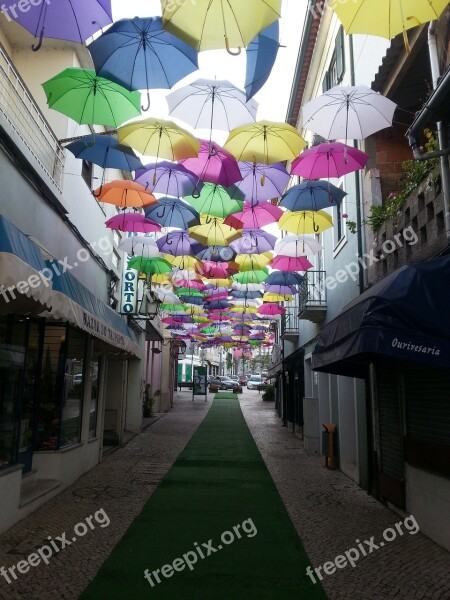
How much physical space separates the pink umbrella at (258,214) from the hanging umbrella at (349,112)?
10.1 ft

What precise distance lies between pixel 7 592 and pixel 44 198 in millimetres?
6052

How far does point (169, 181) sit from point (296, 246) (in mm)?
4065

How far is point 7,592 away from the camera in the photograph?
15.2ft

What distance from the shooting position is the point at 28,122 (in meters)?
8.34

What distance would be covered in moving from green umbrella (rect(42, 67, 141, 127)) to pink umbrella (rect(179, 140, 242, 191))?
1.28 m

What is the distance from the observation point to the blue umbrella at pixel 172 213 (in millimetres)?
10234

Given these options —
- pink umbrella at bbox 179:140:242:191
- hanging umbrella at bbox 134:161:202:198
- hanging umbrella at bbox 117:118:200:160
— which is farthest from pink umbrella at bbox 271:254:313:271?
hanging umbrella at bbox 117:118:200:160

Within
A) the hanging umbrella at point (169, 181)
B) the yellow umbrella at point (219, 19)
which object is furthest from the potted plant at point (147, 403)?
the yellow umbrella at point (219, 19)

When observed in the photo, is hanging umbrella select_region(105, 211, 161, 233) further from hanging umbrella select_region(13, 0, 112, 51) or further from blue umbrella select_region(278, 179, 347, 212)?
hanging umbrella select_region(13, 0, 112, 51)

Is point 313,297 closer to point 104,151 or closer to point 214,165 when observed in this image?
point 214,165

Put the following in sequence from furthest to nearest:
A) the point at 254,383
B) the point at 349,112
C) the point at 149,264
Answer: the point at 254,383 → the point at 149,264 → the point at 349,112

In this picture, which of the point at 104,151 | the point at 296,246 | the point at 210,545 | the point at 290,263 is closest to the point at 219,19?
the point at 104,151

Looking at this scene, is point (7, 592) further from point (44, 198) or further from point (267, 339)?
point (267, 339)

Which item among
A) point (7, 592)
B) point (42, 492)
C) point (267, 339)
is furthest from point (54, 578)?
point (267, 339)
